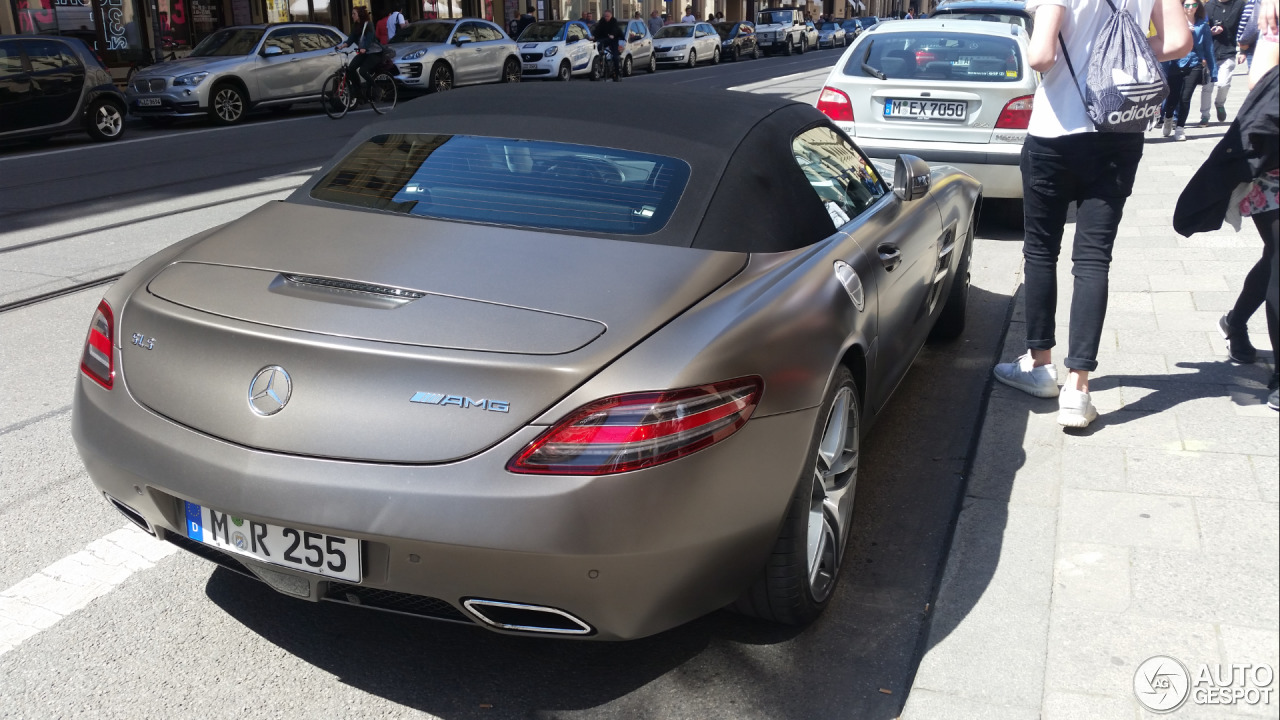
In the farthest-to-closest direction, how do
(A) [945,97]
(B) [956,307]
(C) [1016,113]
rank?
(A) [945,97] < (C) [1016,113] < (B) [956,307]

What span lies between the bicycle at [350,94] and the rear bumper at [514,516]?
1626 centimetres

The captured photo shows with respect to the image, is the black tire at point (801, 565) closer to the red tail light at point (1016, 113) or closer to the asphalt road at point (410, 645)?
the asphalt road at point (410, 645)

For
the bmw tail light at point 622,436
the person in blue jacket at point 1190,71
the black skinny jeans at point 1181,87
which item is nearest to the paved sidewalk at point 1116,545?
the bmw tail light at point 622,436

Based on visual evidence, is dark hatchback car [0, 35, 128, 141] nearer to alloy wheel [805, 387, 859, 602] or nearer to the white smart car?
the white smart car

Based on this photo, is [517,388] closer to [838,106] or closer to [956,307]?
[956,307]

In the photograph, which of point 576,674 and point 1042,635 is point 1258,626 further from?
point 576,674

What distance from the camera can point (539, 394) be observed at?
7.70 ft

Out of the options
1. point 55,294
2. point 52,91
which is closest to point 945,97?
point 55,294

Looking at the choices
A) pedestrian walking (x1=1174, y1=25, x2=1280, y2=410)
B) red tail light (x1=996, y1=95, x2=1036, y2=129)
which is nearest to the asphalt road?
pedestrian walking (x1=1174, y1=25, x2=1280, y2=410)

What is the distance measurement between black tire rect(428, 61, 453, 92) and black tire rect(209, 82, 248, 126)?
4207 mm

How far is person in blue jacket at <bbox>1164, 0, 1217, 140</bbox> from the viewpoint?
40.2ft

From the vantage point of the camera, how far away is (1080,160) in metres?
4.12

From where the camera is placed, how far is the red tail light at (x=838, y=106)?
27.9 ft

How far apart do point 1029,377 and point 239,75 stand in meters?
15.4
